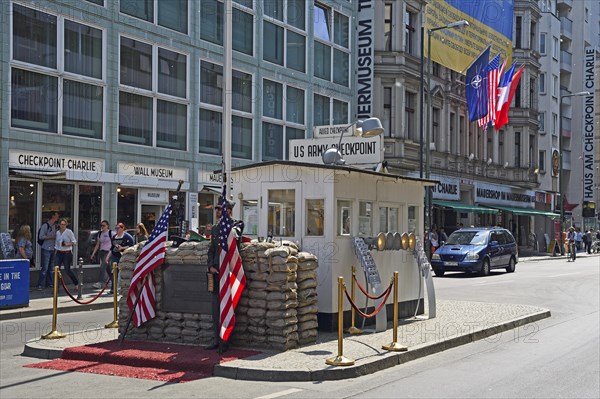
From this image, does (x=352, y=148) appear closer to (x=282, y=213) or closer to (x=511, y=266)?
(x=282, y=213)

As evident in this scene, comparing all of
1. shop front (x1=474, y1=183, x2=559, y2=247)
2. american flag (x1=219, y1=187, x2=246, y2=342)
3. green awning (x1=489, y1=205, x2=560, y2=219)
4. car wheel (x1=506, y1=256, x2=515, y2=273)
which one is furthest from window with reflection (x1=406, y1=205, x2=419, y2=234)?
green awning (x1=489, y1=205, x2=560, y2=219)

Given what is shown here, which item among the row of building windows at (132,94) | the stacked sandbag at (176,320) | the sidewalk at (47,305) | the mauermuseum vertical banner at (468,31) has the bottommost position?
the sidewalk at (47,305)

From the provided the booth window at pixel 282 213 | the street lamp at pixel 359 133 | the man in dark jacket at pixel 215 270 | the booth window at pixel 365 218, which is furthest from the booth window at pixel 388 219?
the man in dark jacket at pixel 215 270

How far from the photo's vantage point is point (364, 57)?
3531 cm

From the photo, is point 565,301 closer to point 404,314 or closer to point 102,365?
point 404,314

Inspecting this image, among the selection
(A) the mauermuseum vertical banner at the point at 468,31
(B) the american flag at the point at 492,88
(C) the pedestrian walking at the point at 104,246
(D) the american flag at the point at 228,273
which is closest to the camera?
(D) the american flag at the point at 228,273

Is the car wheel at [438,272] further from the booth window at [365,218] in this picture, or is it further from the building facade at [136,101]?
the booth window at [365,218]

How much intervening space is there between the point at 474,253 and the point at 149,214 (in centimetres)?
1157

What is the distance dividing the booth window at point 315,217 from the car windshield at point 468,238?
17.1 meters

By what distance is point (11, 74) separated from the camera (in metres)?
19.1

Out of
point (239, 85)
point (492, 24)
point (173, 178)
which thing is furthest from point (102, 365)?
point (492, 24)

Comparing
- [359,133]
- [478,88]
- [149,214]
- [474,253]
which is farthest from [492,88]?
[359,133]

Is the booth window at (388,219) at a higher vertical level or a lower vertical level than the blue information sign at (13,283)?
higher

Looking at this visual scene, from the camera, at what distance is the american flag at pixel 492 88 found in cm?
3928
